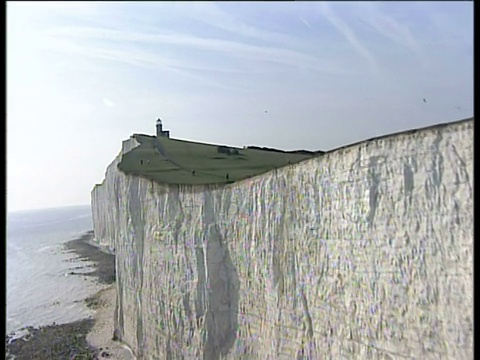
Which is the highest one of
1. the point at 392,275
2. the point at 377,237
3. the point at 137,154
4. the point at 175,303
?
the point at 137,154

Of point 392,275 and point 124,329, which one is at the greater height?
point 392,275

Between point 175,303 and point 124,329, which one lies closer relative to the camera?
point 175,303

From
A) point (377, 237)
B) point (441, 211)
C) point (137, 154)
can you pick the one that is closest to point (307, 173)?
point (377, 237)

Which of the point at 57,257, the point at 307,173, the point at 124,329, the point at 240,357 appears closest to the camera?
the point at 307,173

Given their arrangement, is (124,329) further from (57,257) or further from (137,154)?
(57,257)

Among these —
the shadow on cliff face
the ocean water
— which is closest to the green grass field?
the shadow on cliff face

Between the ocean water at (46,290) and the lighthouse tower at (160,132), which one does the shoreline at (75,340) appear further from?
the lighthouse tower at (160,132)

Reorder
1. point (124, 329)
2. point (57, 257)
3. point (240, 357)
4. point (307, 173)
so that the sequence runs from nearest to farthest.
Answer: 1. point (307, 173)
2. point (240, 357)
3. point (124, 329)
4. point (57, 257)

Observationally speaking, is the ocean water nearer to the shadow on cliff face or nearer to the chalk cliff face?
the chalk cliff face
